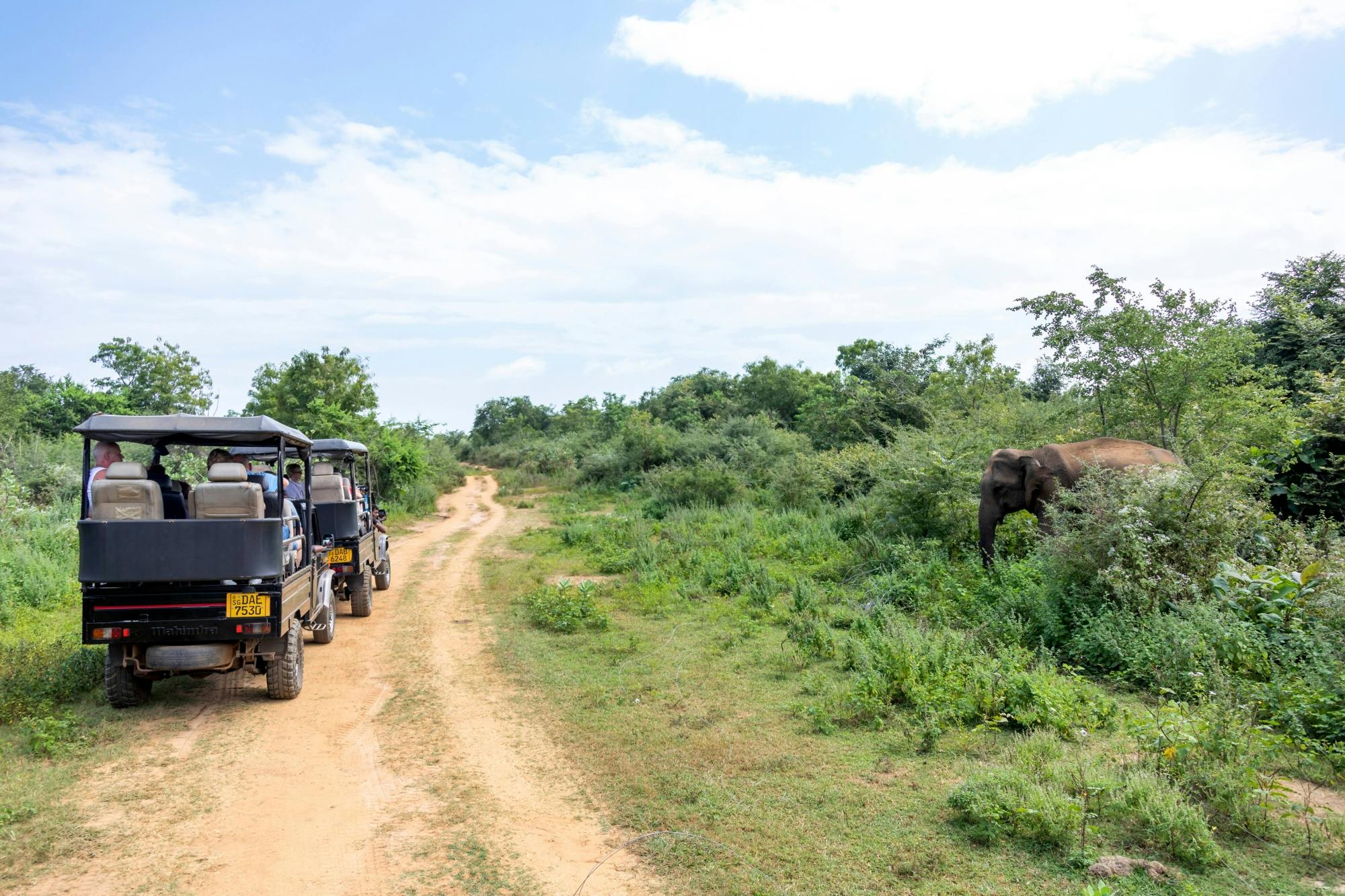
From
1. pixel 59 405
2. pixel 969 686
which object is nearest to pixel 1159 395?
pixel 969 686

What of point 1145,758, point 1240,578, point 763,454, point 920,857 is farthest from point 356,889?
point 763,454

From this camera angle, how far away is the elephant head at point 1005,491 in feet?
39.1

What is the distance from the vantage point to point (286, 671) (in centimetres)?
746

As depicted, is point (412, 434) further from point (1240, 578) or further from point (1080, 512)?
point (1240, 578)

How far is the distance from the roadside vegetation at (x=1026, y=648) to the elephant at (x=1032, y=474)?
0.33 metres

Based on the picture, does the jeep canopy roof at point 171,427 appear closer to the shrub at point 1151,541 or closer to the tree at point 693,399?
the shrub at point 1151,541

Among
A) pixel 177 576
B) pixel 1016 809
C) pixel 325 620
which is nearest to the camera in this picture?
pixel 1016 809

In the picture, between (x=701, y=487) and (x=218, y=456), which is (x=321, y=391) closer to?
(x=701, y=487)

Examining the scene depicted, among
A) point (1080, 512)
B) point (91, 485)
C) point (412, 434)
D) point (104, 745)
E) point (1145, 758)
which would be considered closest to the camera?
point (1145, 758)

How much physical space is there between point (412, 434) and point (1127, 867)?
31488 millimetres

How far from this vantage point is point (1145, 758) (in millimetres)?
5371

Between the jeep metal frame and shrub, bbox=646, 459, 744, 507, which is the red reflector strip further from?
shrub, bbox=646, 459, 744, 507

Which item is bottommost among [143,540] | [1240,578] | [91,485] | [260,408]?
[1240,578]

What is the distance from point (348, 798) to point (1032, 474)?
10.0 m
